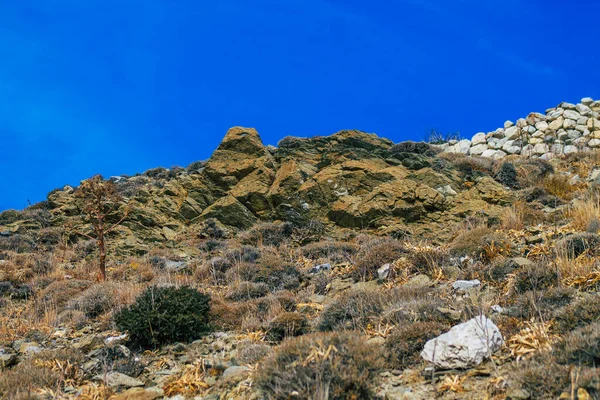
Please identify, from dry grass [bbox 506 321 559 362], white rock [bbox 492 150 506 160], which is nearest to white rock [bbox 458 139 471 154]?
white rock [bbox 492 150 506 160]

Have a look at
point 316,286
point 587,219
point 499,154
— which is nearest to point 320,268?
point 316,286

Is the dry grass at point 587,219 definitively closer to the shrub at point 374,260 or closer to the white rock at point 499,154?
the shrub at point 374,260

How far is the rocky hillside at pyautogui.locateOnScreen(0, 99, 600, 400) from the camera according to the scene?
4.09 metres

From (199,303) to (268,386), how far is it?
3.58 meters

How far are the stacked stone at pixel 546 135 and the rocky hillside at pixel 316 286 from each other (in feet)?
18.7

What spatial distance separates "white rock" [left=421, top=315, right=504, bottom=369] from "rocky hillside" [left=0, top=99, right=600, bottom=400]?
0.6 inches

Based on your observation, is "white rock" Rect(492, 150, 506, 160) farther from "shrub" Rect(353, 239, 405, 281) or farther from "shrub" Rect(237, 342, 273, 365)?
"shrub" Rect(237, 342, 273, 365)

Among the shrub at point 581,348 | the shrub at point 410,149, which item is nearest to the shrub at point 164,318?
the shrub at point 581,348

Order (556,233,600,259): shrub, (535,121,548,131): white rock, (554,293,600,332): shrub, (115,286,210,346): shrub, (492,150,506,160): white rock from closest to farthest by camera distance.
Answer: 1. (554,293,600,332): shrub
2. (115,286,210,346): shrub
3. (556,233,600,259): shrub
4. (492,150,506,160): white rock
5. (535,121,548,131): white rock

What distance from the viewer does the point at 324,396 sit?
10.9 feet

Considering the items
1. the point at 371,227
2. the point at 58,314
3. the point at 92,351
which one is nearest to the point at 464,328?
the point at 92,351

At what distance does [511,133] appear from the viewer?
28.4m

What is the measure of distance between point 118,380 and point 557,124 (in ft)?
92.4

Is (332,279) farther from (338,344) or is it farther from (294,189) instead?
(294,189)
